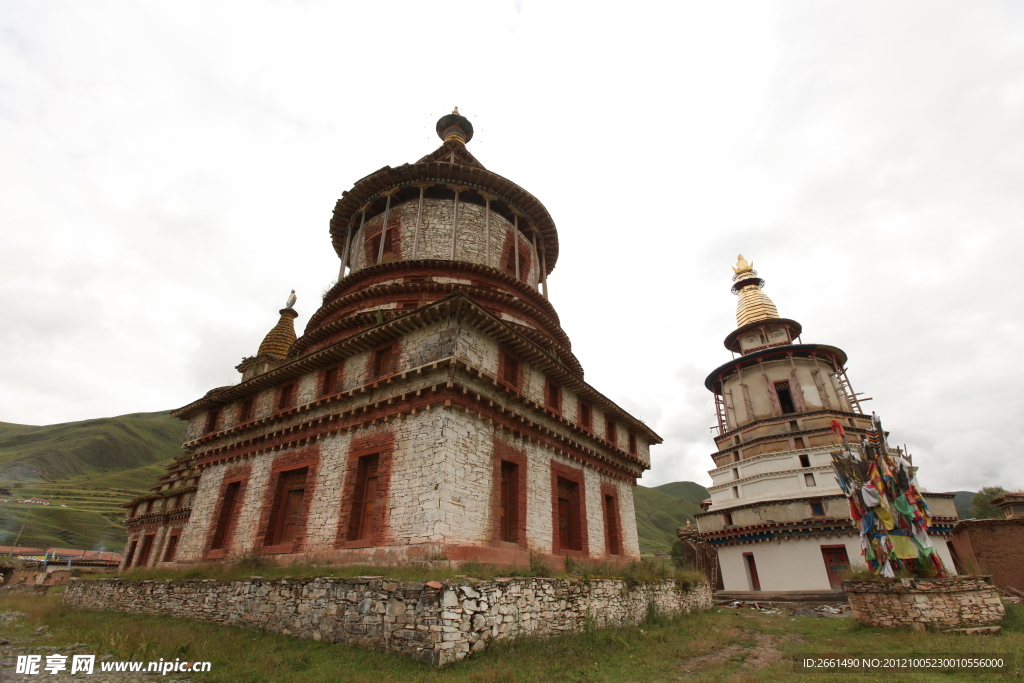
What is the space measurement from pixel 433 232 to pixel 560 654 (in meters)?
17.3

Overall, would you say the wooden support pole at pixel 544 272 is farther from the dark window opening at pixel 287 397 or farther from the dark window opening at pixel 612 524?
the dark window opening at pixel 287 397

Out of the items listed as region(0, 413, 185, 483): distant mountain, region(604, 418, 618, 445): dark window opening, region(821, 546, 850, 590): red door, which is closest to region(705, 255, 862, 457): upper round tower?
region(821, 546, 850, 590): red door

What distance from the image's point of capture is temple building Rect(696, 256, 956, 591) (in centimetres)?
2870

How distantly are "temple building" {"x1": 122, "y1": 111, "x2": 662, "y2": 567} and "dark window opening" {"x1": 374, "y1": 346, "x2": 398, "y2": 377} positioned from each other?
0.06 meters

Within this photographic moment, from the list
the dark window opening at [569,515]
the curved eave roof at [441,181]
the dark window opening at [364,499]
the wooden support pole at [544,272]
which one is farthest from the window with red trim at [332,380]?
→ the wooden support pole at [544,272]

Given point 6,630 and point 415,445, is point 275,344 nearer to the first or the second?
point 6,630

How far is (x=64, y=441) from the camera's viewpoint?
15775cm

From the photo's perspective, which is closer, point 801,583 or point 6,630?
point 6,630

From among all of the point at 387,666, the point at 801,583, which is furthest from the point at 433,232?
the point at 801,583

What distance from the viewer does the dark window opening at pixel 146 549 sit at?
3303 cm

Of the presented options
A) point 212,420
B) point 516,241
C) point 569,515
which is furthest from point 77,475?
point 569,515

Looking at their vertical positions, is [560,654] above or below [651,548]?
below

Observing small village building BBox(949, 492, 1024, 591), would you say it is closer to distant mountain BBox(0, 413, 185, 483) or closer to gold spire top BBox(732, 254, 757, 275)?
gold spire top BBox(732, 254, 757, 275)

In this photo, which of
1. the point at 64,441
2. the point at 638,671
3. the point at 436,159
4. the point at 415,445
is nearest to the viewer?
the point at 638,671
